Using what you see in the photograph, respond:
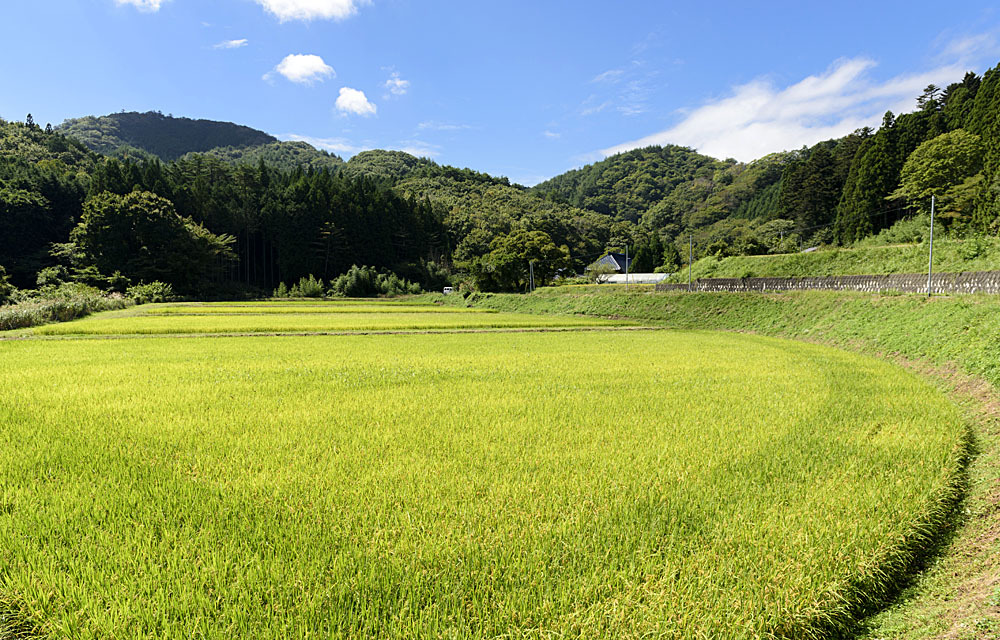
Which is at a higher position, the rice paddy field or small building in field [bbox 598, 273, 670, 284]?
small building in field [bbox 598, 273, 670, 284]

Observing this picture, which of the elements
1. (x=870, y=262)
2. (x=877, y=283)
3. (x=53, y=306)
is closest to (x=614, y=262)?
(x=870, y=262)

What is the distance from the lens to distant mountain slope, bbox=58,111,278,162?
487 feet

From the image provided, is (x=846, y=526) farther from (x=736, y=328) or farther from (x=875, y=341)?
(x=736, y=328)

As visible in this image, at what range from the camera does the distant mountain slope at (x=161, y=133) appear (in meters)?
148

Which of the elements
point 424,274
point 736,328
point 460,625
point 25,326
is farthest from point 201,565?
point 424,274

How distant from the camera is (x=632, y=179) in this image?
140 metres

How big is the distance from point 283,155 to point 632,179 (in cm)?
11215

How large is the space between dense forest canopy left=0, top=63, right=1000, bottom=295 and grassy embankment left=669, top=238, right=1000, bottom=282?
16.5ft

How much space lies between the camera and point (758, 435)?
18.5 ft

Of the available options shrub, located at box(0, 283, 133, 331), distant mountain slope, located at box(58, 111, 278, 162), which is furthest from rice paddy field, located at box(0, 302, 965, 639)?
distant mountain slope, located at box(58, 111, 278, 162)

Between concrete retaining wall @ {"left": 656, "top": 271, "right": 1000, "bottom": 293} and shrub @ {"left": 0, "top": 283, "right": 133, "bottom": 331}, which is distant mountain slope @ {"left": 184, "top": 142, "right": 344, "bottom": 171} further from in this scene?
concrete retaining wall @ {"left": 656, "top": 271, "right": 1000, "bottom": 293}

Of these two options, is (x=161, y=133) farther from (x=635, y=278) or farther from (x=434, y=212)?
(x=635, y=278)

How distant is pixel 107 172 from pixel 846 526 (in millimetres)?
77755

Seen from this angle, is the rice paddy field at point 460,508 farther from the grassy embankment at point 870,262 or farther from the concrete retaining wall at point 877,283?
the grassy embankment at point 870,262
